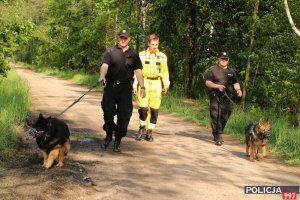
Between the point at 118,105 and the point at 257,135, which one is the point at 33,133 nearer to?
the point at 118,105

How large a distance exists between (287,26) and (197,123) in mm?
3881

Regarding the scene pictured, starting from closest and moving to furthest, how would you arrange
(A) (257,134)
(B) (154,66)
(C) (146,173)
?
1. (C) (146,173)
2. (A) (257,134)
3. (B) (154,66)

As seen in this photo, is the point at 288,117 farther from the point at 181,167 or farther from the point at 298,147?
the point at 181,167

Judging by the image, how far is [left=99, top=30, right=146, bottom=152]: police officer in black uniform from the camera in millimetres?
7953

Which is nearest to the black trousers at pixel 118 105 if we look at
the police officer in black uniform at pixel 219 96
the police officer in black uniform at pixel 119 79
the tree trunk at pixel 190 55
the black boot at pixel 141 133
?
the police officer in black uniform at pixel 119 79

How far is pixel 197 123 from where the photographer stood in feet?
42.6

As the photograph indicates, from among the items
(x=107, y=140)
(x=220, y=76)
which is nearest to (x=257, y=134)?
(x=220, y=76)

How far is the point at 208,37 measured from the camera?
1928 centimetres

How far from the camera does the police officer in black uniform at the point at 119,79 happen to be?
795cm

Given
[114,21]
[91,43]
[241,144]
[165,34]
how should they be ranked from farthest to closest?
[91,43]
[114,21]
[165,34]
[241,144]

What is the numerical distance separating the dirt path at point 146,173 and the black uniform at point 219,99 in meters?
0.49

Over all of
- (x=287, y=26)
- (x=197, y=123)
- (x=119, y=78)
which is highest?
(x=287, y=26)

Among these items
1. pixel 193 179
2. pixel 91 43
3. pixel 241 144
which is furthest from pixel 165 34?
pixel 91 43

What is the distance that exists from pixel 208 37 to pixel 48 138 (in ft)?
45.7
